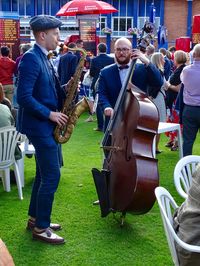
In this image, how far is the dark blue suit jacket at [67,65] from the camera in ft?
31.2

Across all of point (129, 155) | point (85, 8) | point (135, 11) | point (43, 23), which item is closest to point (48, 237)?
point (129, 155)

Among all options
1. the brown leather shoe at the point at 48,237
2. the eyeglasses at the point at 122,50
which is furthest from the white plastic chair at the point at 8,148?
the eyeglasses at the point at 122,50

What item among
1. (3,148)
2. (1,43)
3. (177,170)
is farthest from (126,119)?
(1,43)

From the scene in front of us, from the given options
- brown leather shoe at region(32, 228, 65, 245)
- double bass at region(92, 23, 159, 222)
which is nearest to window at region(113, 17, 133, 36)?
double bass at region(92, 23, 159, 222)

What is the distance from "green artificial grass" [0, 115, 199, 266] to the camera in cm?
341

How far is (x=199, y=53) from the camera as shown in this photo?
503 centimetres

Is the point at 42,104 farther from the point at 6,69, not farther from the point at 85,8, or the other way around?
the point at 85,8

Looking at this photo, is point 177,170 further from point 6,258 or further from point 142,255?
point 6,258

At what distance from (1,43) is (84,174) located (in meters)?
6.70

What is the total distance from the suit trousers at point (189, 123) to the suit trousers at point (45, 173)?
87.1 inches

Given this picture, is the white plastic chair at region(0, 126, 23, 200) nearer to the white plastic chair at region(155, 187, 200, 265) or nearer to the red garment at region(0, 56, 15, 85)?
the white plastic chair at region(155, 187, 200, 265)

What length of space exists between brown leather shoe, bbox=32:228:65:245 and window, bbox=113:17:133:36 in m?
27.5

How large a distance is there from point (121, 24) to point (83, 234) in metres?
27.6

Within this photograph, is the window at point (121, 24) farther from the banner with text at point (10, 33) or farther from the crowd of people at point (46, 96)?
the crowd of people at point (46, 96)
